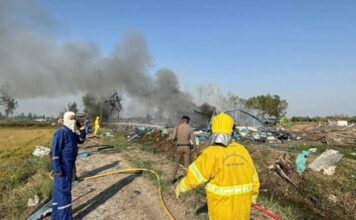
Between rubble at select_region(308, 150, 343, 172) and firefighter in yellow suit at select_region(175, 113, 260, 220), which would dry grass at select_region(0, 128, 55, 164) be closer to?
rubble at select_region(308, 150, 343, 172)

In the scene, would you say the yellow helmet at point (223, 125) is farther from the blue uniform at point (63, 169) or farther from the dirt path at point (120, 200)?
the dirt path at point (120, 200)

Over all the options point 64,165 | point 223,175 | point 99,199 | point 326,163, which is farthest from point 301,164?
point 223,175

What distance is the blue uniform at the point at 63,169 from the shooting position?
6.38 m

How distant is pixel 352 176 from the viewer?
481 inches

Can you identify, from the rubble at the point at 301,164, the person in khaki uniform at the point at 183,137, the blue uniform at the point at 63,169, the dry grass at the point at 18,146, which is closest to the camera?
the blue uniform at the point at 63,169

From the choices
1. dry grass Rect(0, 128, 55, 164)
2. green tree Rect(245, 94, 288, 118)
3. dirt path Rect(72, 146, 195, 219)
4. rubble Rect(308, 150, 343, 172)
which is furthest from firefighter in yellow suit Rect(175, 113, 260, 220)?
green tree Rect(245, 94, 288, 118)

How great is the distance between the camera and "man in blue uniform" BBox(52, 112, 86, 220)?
6383mm

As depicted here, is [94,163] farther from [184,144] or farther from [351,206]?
[351,206]

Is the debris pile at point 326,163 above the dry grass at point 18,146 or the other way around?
above

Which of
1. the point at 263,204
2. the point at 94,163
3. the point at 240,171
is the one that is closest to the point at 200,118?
the point at 94,163

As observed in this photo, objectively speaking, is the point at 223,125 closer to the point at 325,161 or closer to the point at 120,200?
the point at 120,200

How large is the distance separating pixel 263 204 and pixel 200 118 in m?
25.7

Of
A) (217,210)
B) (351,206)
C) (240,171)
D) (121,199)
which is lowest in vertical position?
(351,206)

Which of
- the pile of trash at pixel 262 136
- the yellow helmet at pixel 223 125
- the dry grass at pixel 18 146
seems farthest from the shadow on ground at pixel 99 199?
the pile of trash at pixel 262 136
